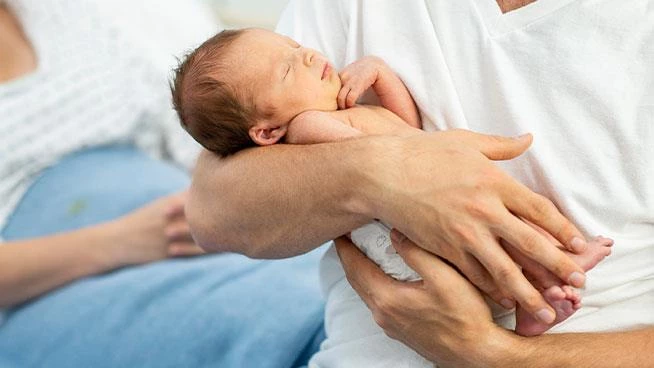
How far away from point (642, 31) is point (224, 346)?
2.96 feet

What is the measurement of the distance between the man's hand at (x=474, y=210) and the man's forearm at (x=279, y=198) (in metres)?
0.05

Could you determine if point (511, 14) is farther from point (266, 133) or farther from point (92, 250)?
point (92, 250)

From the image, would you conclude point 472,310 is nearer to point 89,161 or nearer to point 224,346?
point 224,346

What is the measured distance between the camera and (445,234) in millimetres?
1160

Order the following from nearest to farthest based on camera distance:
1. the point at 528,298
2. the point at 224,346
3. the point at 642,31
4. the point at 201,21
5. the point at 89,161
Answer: the point at 528,298 → the point at 642,31 → the point at 224,346 → the point at 89,161 → the point at 201,21

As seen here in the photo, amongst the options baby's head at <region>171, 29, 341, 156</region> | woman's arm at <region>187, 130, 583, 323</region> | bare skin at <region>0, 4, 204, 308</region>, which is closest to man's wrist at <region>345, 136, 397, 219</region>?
woman's arm at <region>187, 130, 583, 323</region>

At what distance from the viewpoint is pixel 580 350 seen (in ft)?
3.93

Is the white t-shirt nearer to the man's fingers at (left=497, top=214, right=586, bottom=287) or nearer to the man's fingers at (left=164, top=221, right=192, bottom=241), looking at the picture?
the man's fingers at (left=497, top=214, right=586, bottom=287)

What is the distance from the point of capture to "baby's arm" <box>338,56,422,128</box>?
4.29 feet

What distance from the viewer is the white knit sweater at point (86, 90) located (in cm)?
222

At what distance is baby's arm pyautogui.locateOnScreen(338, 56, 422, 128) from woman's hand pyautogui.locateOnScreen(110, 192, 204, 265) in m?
0.77

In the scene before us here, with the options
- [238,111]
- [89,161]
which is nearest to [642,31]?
[238,111]

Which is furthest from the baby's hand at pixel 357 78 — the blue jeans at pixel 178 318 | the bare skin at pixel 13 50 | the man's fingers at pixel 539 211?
the bare skin at pixel 13 50

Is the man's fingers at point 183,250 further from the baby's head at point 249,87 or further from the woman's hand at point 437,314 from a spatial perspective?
the woman's hand at point 437,314
